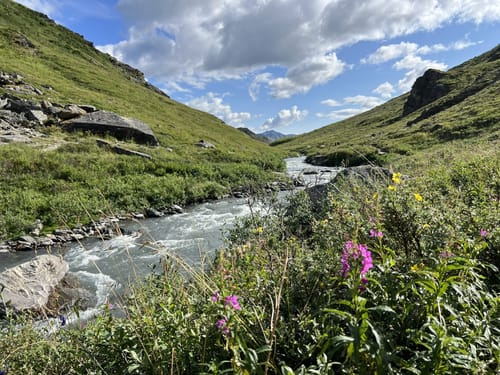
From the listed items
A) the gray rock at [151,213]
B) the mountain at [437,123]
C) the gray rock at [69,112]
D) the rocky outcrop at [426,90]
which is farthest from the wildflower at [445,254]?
the rocky outcrop at [426,90]

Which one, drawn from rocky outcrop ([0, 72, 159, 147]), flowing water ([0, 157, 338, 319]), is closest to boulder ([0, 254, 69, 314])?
flowing water ([0, 157, 338, 319])

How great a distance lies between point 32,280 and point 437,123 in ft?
165

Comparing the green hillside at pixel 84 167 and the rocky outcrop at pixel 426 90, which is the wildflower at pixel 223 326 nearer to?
the green hillside at pixel 84 167

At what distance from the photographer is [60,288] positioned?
25.9 feet

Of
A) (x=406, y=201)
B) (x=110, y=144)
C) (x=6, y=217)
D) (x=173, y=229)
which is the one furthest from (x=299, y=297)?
(x=110, y=144)

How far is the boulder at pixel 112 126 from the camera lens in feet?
85.7

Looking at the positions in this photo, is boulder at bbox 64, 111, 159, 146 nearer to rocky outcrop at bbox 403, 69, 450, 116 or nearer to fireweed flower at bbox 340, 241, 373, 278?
fireweed flower at bbox 340, 241, 373, 278

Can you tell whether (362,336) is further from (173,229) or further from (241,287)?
(173,229)

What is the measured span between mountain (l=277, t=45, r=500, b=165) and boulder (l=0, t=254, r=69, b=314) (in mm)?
7136

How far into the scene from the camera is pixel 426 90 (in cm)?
8062

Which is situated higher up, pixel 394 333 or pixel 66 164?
pixel 66 164

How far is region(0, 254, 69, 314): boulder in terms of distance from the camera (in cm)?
649

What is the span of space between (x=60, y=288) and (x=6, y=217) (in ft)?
23.4

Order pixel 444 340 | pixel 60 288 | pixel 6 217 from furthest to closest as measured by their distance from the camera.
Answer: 1. pixel 6 217
2. pixel 60 288
3. pixel 444 340
